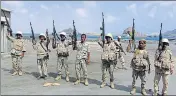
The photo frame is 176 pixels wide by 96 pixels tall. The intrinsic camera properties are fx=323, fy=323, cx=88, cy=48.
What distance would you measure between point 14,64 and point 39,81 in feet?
6.33

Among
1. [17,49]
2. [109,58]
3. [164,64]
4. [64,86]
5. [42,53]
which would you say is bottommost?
[64,86]

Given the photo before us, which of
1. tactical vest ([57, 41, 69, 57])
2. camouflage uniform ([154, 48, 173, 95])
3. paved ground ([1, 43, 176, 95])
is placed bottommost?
paved ground ([1, 43, 176, 95])

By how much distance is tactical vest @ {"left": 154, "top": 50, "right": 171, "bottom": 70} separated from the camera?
30.7 feet

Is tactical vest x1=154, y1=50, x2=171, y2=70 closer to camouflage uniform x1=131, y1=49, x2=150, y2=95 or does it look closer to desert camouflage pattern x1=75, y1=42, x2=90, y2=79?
camouflage uniform x1=131, y1=49, x2=150, y2=95

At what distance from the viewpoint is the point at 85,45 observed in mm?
11352

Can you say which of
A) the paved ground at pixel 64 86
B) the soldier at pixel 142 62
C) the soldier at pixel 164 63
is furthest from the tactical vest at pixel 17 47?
the soldier at pixel 164 63

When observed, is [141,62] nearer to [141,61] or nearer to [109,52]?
[141,61]

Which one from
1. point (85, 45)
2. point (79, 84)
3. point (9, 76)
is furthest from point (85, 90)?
point (9, 76)

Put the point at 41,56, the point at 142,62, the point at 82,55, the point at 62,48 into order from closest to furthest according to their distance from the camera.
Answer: the point at 142,62, the point at 82,55, the point at 62,48, the point at 41,56

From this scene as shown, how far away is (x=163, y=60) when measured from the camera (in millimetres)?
9391

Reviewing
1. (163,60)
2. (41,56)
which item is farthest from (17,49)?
(163,60)

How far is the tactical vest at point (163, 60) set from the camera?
9.34 m

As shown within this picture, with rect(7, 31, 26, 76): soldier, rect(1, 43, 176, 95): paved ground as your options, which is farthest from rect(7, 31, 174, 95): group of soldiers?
rect(1, 43, 176, 95): paved ground

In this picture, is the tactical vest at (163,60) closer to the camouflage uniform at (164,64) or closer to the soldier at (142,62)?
the camouflage uniform at (164,64)
